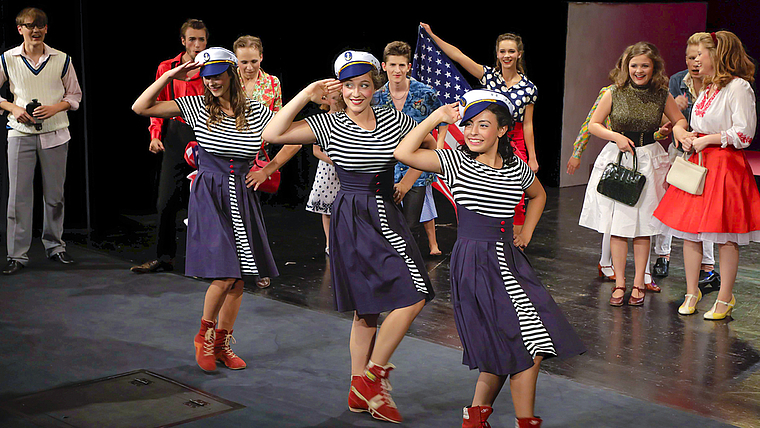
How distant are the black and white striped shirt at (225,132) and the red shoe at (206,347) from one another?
771 millimetres

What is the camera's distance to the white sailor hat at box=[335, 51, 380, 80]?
10.5 ft

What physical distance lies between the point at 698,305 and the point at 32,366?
12.1ft

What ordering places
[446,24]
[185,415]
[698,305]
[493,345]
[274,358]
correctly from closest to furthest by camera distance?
1. [493,345]
2. [185,415]
3. [274,358]
4. [698,305]
5. [446,24]

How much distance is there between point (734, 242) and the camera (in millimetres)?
4738

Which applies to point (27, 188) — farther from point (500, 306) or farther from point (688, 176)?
point (688, 176)

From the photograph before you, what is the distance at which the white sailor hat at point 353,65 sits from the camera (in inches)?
126

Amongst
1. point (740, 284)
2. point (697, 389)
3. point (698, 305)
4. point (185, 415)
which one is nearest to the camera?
point (185, 415)

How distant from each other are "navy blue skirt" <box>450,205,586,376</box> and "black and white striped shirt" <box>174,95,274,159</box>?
1173mm

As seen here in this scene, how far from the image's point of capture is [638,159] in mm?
5078

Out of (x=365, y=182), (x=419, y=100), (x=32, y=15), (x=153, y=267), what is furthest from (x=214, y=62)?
(x=32, y=15)

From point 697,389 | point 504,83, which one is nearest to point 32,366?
point 697,389

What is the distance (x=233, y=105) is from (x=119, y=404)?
1.34 metres

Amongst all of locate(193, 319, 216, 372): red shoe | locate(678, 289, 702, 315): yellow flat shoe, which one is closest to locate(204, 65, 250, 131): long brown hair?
locate(193, 319, 216, 372): red shoe

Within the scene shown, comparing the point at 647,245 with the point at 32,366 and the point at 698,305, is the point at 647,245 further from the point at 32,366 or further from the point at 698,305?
the point at 32,366
